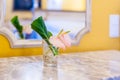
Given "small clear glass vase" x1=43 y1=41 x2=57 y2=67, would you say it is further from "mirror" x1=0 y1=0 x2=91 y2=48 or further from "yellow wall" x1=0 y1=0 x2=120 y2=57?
"yellow wall" x1=0 y1=0 x2=120 y2=57

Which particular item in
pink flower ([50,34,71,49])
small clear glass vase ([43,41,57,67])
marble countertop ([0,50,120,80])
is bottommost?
marble countertop ([0,50,120,80])

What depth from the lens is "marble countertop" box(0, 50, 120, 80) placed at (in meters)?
0.93

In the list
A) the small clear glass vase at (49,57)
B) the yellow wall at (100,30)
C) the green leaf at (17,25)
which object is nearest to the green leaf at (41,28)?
the small clear glass vase at (49,57)

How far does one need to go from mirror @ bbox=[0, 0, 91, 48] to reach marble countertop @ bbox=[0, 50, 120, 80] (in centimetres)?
12

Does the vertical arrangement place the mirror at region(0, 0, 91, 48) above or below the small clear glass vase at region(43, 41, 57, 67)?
above

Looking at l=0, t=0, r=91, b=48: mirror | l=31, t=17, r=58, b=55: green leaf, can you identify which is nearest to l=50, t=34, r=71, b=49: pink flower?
l=31, t=17, r=58, b=55: green leaf

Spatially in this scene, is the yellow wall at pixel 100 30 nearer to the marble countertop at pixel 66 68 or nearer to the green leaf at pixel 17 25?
the marble countertop at pixel 66 68

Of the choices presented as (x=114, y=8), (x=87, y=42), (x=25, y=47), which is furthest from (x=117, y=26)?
(x=25, y=47)

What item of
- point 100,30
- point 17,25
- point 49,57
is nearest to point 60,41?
point 49,57

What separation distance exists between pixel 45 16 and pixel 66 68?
0.41 meters

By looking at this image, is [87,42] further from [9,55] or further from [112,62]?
[9,55]

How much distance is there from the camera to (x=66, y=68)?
1.07m

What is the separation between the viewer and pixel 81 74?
972 mm

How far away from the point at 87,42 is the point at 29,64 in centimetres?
51
